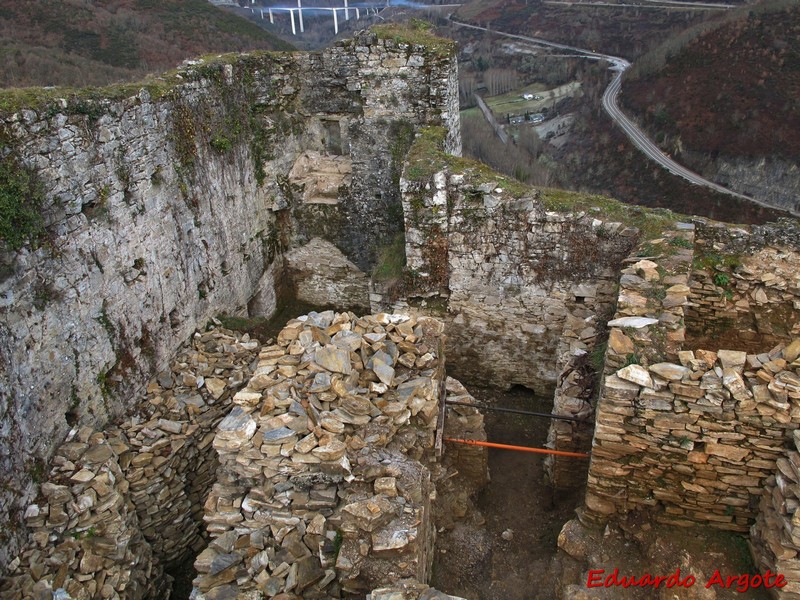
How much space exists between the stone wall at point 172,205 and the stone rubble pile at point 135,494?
0.76ft

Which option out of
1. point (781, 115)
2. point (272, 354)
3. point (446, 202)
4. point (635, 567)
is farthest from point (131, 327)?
point (781, 115)

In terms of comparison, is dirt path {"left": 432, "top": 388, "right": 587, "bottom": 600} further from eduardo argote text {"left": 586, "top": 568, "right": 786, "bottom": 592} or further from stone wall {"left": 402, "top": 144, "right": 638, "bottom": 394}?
stone wall {"left": 402, "top": 144, "right": 638, "bottom": 394}

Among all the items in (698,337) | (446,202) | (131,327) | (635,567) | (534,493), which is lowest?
(534,493)

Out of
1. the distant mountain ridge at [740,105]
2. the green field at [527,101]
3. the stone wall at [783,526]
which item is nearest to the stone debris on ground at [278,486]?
the stone wall at [783,526]

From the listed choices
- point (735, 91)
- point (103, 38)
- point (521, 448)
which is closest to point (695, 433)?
point (521, 448)

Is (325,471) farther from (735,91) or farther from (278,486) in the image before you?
(735,91)

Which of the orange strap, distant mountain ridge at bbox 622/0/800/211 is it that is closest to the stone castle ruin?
the orange strap

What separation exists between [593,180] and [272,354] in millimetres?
25054

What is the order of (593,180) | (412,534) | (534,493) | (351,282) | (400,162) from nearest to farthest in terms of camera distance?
(412,534) < (534,493) < (400,162) < (351,282) < (593,180)

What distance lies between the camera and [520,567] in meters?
Answer: 5.87

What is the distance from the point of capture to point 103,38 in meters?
25.1

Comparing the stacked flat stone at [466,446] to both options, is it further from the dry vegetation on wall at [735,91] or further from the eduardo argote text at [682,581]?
the dry vegetation on wall at [735,91]

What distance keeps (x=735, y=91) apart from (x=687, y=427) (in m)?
27.0

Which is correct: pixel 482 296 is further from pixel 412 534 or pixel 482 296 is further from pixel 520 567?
pixel 412 534
